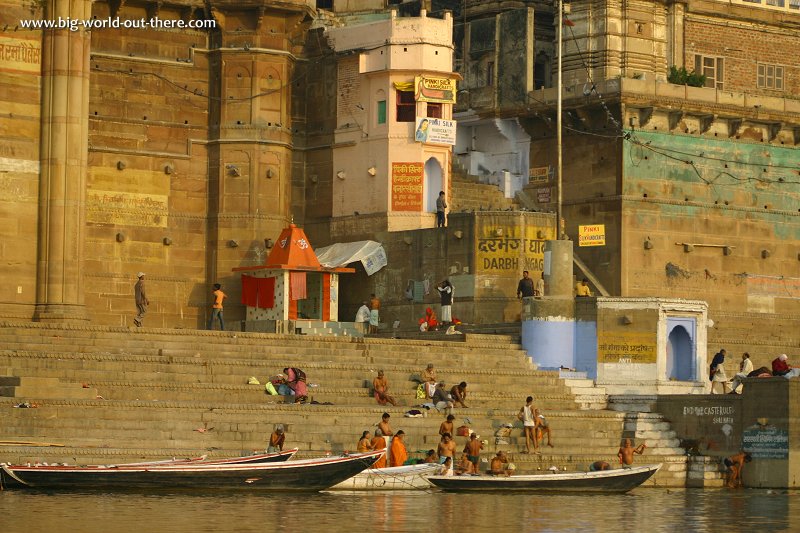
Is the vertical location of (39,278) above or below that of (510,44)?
below

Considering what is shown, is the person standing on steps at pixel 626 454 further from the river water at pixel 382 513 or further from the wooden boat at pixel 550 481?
the river water at pixel 382 513

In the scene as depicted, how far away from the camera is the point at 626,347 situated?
41000mm

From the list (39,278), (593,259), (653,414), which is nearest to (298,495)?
(653,414)

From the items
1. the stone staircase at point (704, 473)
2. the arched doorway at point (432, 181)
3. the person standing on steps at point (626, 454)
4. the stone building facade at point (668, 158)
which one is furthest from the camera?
the stone building facade at point (668, 158)

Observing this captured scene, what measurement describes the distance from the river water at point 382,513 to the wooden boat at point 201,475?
0.67 feet

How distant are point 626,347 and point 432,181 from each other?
29.1ft

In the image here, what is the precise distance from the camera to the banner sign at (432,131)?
1870 inches

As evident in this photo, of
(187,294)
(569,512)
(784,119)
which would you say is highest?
(784,119)

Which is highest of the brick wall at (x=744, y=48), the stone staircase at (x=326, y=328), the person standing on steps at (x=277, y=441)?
the brick wall at (x=744, y=48)

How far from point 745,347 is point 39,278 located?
15.8 meters

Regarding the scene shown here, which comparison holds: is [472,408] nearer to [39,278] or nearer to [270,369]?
[270,369]

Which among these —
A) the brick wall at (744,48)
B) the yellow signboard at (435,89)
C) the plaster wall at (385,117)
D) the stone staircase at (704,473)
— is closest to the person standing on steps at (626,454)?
the stone staircase at (704,473)

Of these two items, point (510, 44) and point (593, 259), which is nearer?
point (593, 259)

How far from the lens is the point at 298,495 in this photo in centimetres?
3159
